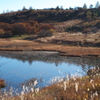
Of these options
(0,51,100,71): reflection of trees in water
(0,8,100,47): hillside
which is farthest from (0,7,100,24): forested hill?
(0,51,100,71): reflection of trees in water

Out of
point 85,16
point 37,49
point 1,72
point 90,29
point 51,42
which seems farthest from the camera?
point 85,16

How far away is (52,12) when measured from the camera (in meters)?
132

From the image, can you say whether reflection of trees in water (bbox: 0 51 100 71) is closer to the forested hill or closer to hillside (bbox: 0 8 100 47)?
hillside (bbox: 0 8 100 47)

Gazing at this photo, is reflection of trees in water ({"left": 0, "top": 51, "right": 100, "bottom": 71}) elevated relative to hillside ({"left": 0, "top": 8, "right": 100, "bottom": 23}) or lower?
lower

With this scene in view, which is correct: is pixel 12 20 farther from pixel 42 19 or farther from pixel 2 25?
pixel 2 25

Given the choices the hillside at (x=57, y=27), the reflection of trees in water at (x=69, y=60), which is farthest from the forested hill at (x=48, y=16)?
the reflection of trees in water at (x=69, y=60)

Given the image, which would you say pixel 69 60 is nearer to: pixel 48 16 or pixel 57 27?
pixel 57 27

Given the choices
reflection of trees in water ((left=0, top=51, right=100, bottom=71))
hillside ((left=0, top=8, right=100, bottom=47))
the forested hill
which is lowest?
reflection of trees in water ((left=0, top=51, right=100, bottom=71))

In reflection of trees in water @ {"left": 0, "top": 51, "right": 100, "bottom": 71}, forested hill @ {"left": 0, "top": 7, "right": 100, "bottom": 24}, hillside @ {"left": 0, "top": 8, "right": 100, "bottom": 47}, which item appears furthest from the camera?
forested hill @ {"left": 0, "top": 7, "right": 100, "bottom": 24}

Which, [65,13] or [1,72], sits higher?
[65,13]

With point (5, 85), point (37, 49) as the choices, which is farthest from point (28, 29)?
point (5, 85)

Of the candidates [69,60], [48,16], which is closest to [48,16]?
[48,16]

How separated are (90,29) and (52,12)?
52.0 m

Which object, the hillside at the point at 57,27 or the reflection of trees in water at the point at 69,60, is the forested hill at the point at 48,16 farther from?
the reflection of trees in water at the point at 69,60
